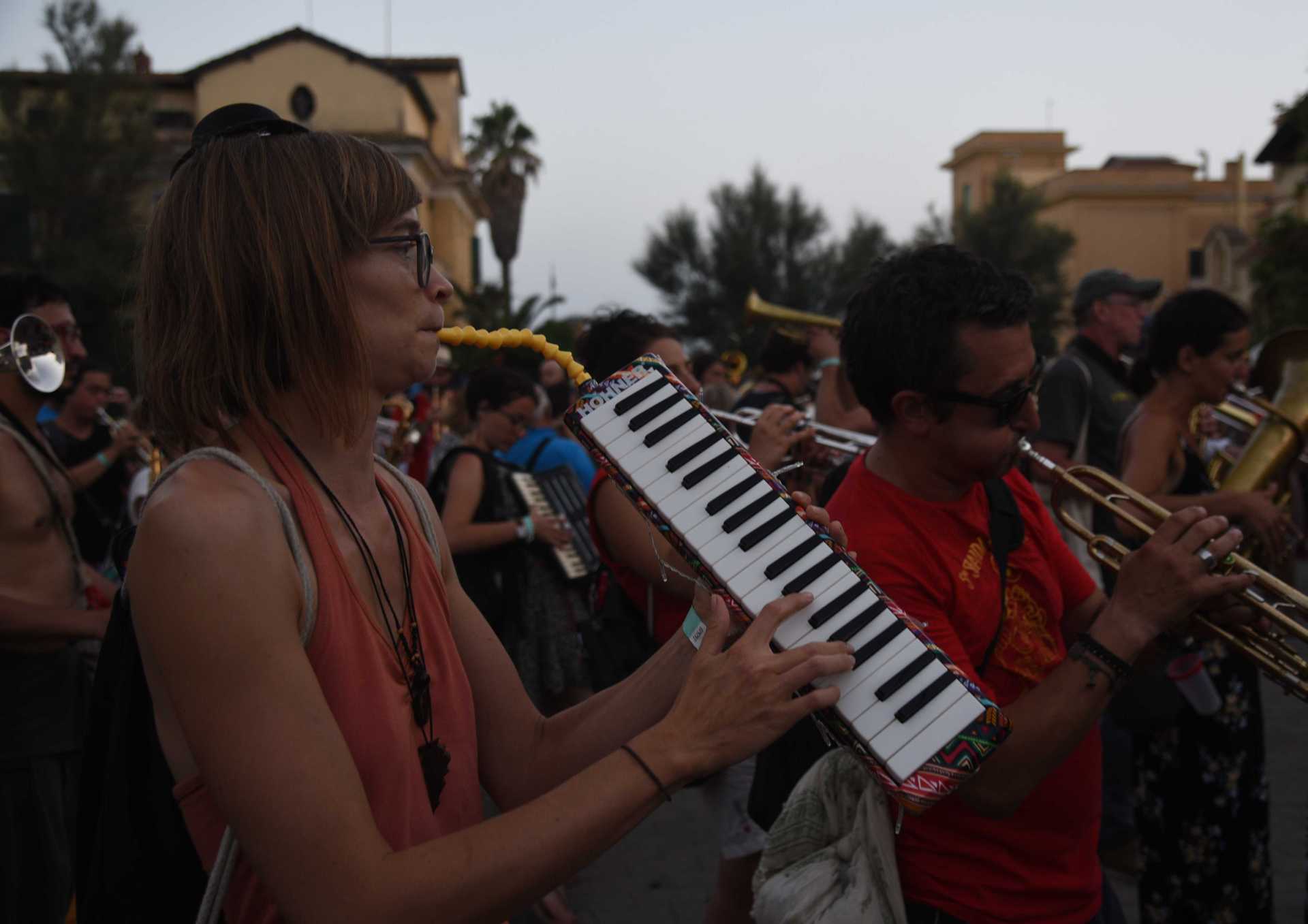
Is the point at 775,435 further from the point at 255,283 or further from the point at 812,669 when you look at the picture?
the point at 255,283

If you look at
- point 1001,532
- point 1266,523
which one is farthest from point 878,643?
point 1266,523

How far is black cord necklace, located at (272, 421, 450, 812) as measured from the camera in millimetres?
1771

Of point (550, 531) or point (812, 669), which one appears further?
point (550, 531)

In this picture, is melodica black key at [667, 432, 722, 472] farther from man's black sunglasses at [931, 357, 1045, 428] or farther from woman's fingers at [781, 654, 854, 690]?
man's black sunglasses at [931, 357, 1045, 428]

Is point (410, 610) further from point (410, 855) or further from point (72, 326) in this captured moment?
point (72, 326)

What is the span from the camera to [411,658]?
70.7 inches

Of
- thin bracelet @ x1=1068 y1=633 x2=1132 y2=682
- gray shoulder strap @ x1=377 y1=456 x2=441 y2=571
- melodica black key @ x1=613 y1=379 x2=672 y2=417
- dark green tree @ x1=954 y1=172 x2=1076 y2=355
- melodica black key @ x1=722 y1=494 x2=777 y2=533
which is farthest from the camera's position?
dark green tree @ x1=954 y1=172 x2=1076 y2=355

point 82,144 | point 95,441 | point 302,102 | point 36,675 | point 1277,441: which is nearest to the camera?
point 36,675

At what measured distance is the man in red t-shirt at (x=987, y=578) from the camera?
2.24 meters

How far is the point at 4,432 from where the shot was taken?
3738 millimetres

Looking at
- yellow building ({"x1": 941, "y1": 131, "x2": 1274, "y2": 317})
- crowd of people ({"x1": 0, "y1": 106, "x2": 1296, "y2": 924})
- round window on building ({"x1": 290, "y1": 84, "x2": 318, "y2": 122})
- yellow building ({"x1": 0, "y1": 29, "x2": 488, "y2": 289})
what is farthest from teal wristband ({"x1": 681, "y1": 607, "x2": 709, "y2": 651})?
yellow building ({"x1": 941, "y1": 131, "x2": 1274, "y2": 317})

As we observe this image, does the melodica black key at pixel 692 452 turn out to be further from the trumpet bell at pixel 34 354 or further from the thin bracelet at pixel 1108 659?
the trumpet bell at pixel 34 354

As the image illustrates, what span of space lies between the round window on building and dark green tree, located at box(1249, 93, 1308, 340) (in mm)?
35147

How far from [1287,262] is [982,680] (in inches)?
924
